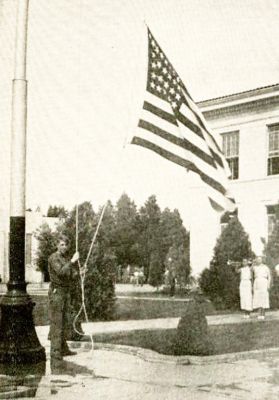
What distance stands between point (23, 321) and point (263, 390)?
3125 mm

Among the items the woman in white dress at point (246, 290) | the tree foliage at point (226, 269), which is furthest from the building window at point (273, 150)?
the woman in white dress at point (246, 290)

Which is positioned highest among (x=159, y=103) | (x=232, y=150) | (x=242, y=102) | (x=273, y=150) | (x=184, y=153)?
(x=242, y=102)

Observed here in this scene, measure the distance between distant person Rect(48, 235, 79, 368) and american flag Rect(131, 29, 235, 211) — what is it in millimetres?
1943

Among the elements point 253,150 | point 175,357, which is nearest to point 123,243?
point 253,150

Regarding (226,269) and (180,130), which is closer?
(180,130)

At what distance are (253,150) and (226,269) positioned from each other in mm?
6350

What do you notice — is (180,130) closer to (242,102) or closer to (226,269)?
(226,269)

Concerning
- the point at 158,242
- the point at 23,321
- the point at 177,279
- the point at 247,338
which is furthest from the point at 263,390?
the point at 158,242

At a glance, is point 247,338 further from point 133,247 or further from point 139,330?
point 133,247

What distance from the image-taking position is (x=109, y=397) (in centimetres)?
675

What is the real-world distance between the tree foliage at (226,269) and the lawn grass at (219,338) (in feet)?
19.0

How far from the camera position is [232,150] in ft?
89.6

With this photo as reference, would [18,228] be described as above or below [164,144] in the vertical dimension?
below

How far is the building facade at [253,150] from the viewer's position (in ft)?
84.7
